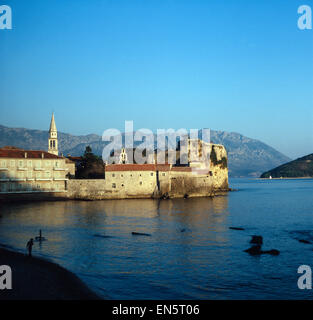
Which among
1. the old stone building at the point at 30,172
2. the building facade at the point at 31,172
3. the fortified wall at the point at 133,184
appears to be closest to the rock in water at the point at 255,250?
the fortified wall at the point at 133,184

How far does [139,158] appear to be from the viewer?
116 m

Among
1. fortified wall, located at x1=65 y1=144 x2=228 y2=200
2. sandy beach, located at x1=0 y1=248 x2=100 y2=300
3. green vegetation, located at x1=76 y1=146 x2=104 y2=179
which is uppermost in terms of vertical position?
green vegetation, located at x1=76 y1=146 x2=104 y2=179

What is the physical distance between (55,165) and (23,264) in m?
53.6

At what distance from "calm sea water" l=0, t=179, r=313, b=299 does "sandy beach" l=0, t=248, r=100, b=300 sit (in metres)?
1.12

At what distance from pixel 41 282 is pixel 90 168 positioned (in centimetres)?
6626

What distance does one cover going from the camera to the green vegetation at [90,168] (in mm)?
85500

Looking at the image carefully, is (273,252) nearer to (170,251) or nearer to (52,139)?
(170,251)

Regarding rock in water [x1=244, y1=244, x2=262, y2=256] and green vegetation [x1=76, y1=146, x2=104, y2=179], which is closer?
rock in water [x1=244, y1=244, x2=262, y2=256]

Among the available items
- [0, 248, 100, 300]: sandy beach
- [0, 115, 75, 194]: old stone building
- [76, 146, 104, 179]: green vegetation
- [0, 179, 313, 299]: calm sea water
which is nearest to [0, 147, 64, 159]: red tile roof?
[0, 115, 75, 194]: old stone building

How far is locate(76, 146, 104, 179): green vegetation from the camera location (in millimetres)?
85500

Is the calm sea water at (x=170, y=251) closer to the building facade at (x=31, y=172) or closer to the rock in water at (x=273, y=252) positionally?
the rock in water at (x=273, y=252)

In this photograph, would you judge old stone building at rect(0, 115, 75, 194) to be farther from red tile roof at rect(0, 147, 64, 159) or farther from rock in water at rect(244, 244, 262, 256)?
rock in water at rect(244, 244, 262, 256)

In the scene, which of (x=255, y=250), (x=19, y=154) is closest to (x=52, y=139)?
(x=19, y=154)

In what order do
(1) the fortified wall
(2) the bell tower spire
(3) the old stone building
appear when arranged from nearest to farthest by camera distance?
(3) the old stone building
(1) the fortified wall
(2) the bell tower spire
